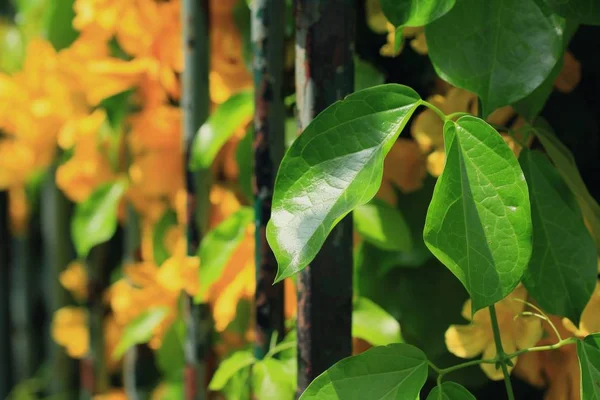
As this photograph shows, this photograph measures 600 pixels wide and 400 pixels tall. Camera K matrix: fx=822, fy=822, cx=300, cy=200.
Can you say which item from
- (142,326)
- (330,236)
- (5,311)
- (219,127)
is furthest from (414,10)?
(5,311)

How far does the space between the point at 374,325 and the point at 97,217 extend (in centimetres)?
43

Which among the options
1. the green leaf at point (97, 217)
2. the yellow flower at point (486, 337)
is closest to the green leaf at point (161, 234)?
the green leaf at point (97, 217)

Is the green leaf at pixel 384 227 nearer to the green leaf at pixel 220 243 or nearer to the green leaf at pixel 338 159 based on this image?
the green leaf at pixel 220 243

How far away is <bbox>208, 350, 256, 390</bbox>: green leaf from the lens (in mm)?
701

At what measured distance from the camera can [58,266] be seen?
1323mm

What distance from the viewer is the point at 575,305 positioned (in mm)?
516

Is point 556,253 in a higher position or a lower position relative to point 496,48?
lower

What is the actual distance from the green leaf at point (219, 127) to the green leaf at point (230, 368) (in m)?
0.17

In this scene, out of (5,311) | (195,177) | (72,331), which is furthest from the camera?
(5,311)

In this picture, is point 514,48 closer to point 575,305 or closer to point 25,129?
point 575,305

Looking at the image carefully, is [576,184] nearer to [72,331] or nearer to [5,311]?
[72,331]

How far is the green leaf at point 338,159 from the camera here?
446 mm

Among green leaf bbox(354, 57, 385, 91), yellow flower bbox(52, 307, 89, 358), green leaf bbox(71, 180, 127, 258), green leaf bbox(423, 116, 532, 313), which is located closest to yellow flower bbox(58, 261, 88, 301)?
yellow flower bbox(52, 307, 89, 358)

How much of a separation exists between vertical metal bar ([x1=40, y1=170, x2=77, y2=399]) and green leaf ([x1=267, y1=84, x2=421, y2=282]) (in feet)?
2.89
